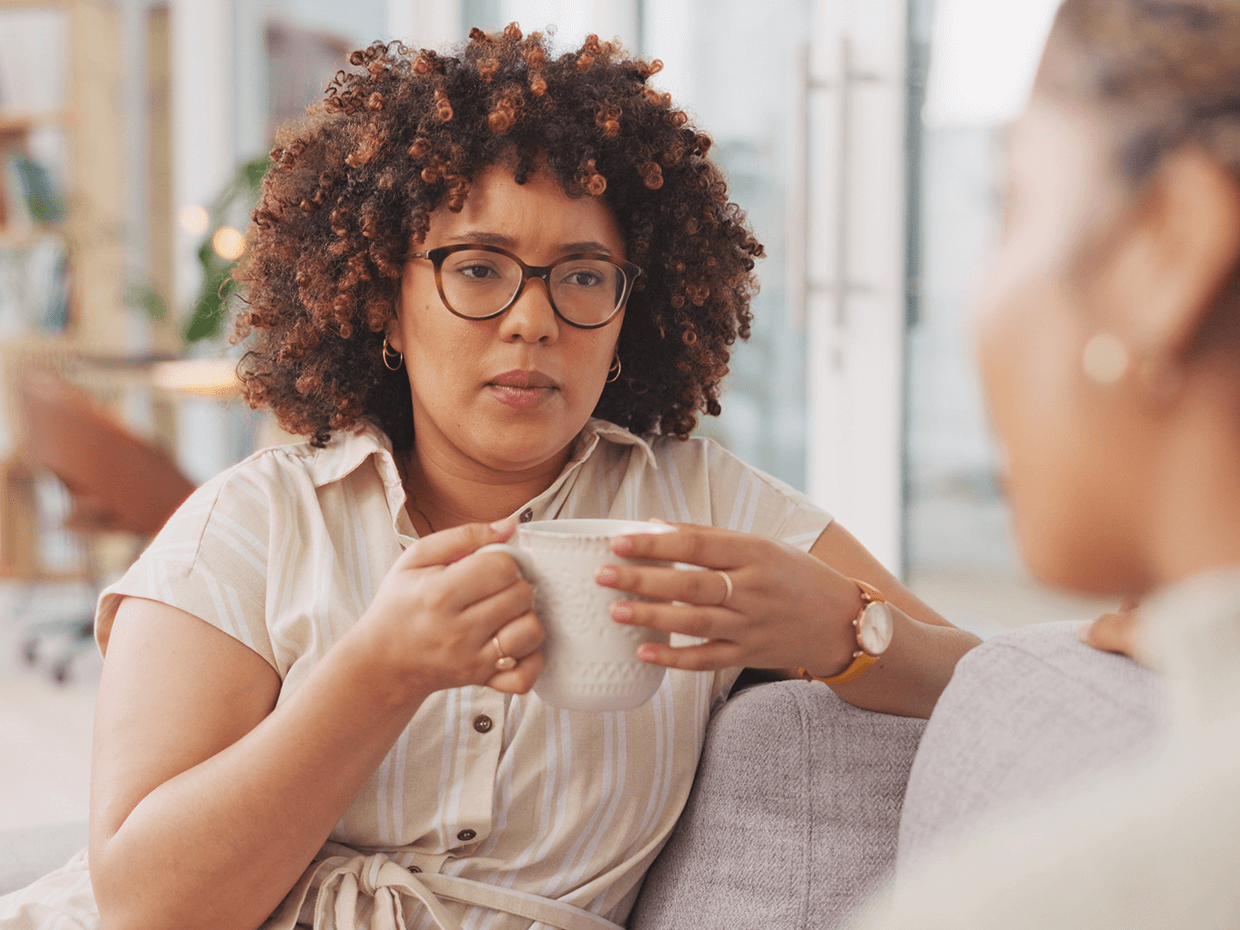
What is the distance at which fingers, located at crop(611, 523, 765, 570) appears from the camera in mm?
721

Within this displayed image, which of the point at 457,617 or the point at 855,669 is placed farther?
the point at 855,669

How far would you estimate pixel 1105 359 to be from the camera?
1.44ft

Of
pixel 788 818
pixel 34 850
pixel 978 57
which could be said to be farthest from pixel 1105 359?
pixel 978 57

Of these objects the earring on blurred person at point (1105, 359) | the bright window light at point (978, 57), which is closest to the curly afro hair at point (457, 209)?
the earring on blurred person at point (1105, 359)

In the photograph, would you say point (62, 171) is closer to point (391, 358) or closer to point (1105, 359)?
point (391, 358)

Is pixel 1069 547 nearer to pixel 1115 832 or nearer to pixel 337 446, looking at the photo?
pixel 1115 832

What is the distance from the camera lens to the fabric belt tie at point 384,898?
98 cm

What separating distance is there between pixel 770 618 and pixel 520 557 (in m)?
0.19

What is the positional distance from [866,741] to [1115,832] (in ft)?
2.03

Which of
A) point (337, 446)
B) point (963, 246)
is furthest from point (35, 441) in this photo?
point (337, 446)

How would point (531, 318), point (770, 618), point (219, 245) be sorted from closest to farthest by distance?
point (770, 618) < point (531, 318) < point (219, 245)

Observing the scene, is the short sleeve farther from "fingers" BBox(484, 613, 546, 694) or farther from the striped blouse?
"fingers" BBox(484, 613, 546, 694)

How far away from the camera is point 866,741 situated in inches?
40.6

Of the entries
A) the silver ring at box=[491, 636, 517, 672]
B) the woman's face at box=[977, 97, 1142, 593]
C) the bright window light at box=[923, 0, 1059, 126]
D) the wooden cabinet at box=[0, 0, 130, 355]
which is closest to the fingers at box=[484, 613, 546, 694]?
the silver ring at box=[491, 636, 517, 672]
